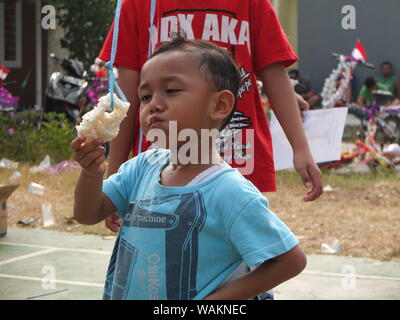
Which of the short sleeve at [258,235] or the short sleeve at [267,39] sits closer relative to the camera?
the short sleeve at [258,235]

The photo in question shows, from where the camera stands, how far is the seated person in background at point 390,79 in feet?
40.4

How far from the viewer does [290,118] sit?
240 centimetres

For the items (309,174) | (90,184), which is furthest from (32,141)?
(90,184)

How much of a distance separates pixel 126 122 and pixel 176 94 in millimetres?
818

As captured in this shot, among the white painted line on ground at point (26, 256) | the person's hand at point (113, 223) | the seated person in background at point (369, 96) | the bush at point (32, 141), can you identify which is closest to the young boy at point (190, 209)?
the person's hand at point (113, 223)

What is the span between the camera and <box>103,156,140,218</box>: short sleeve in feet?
6.09

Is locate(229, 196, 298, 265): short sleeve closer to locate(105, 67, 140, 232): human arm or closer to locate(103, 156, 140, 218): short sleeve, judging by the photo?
locate(103, 156, 140, 218): short sleeve

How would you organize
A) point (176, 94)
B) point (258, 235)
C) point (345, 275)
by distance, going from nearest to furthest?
1. point (258, 235)
2. point (176, 94)
3. point (345, 275)

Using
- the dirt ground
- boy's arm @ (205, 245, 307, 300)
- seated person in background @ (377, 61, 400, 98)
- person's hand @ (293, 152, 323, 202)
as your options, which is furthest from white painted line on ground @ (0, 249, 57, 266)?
seated person in background @ (377, 61, 400, 98)

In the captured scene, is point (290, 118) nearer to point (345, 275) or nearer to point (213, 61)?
point (213, 61)

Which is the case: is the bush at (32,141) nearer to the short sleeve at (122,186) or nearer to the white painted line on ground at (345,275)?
the white painted line on ground at (345,275)

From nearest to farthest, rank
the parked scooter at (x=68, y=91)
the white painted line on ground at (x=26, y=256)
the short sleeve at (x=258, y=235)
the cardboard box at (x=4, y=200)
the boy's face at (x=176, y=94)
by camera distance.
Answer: the short sleeve at (x=258, y=235) < the boy's face at (x=176, y=94) < the white painted line on ground at (x=26, y=256) < the cardboard box at (x=4, y=200) < the parked scooter at (x=68, y=91)

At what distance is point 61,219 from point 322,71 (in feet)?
25.0

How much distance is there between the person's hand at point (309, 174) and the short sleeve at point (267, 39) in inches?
12.8
